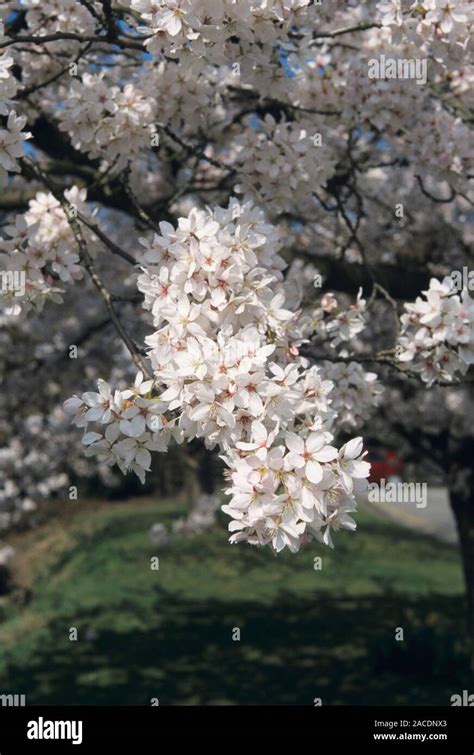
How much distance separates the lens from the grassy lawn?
8844 mm

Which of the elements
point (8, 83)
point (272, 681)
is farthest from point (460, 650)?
point (8, 83)

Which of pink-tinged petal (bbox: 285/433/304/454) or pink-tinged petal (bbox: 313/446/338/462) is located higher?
pink-tinged petal (bbox: 285/433/304/454)

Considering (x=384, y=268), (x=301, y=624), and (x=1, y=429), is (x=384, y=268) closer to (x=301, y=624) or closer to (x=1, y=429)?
(x=301, y=624)

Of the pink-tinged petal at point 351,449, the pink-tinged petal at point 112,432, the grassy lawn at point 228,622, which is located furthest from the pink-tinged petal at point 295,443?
the grassy lawn at point 228,622

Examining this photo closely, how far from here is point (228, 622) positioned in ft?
39.0

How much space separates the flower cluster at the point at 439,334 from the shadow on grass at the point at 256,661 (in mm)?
5703

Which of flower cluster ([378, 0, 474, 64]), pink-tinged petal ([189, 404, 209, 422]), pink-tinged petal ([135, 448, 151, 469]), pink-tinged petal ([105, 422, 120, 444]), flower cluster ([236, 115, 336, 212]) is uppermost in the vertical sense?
flower cluster ([378, 0, 474, 64])

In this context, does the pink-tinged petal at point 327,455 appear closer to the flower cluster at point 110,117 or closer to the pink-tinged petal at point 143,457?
the pink-tinged petal at point 143,457

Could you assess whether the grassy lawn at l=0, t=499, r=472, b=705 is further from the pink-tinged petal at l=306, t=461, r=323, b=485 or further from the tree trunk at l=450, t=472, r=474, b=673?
the pink-tinged petal at l=306, t=461, r=323, b=485

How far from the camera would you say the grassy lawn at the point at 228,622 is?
8.84 meters
